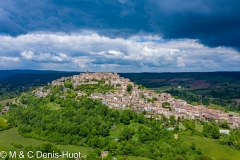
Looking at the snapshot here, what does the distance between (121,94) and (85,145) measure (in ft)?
110

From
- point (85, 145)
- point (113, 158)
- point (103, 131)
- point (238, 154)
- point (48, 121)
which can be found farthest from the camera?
point (48, 121)

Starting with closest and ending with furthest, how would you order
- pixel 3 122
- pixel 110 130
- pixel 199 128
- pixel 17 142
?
pixel 17 142
pixel 110 130
pixel 199 128
pixel 3 122

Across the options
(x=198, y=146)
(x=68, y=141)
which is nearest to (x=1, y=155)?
(x=68, y=141)

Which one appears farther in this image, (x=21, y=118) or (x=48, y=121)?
(x=21, y=118)

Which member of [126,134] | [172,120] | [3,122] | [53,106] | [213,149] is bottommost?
[213,149]

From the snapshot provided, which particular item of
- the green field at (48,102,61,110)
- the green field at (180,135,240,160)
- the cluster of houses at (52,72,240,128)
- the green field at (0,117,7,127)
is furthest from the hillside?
the green field at (0,117,7,127)

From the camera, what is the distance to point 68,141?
50.3 metres

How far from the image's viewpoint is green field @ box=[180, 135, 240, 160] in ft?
143

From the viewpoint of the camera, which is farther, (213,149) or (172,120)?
(172,120)

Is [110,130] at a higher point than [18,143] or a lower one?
higher

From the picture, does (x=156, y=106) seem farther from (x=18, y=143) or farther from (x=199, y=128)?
(x=18, y=143)

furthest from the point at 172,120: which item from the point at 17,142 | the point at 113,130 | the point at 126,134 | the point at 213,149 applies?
the point at 17,142

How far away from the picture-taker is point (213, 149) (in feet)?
149

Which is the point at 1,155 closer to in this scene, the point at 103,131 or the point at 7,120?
the point at 103,131
